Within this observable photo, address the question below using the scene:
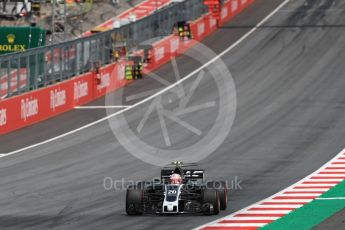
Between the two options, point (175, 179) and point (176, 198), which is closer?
point (176, 198)

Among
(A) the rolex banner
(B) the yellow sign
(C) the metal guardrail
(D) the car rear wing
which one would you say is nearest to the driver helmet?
(D) the car rear wing

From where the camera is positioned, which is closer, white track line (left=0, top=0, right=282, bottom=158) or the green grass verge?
the green grass verge

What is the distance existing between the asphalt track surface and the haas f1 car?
248mm

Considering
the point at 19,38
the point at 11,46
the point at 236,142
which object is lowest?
the point at 11,46

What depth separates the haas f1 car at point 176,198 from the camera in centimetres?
1988

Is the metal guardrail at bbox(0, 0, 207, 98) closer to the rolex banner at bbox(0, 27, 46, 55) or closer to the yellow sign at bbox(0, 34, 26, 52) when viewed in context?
the rolex banner at bbox(0, 27, 46, 55)

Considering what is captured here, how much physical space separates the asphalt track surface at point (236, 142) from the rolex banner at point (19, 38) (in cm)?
1114

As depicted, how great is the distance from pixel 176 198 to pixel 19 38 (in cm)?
4217

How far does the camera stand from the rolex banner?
59812mm

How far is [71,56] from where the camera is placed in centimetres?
4269

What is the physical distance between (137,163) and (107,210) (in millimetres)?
7769

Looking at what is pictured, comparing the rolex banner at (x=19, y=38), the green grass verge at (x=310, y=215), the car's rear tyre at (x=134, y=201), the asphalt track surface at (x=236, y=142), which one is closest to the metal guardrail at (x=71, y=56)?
the asphalt track surface at (x=236, y=142)

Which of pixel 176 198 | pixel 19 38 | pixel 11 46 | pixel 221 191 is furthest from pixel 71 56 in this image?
pixel 176 198

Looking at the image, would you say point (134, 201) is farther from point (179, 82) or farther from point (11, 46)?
point (11, 46)
